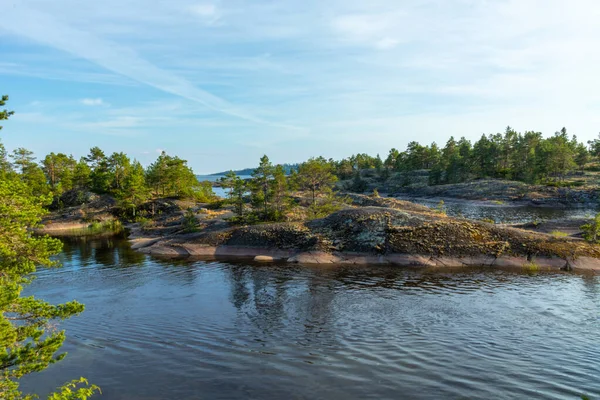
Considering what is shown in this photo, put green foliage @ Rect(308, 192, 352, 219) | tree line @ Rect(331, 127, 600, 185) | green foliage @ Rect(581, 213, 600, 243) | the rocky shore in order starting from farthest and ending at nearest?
tree line @ Rect(331, 127, 600, 185) < green foliage @ Rect(308, 192, 352, 219) < green foliage @ Rect(581, 213, 600, 243) < the rocky shore

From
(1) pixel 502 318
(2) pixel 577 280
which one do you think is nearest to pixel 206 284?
(1) pixel 502 318

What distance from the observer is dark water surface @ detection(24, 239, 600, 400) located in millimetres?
16688

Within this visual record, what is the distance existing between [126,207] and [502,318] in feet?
277

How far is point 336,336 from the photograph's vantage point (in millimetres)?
22156

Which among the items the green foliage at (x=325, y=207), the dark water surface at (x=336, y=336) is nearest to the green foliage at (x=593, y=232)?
the dark water surface at (x=336, y=336)

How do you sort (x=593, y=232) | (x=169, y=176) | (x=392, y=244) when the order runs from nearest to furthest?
1. (x=593, y=232)
2. (x=392, y=244)
3. (x=169, y=176)

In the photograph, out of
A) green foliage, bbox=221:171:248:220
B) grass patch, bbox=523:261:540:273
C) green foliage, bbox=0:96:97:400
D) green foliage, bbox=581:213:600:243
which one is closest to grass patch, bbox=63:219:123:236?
green foliage, bbox=221:171:248:220

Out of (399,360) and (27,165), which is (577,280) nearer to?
(399,360)

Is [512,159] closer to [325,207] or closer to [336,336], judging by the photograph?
[325,207]

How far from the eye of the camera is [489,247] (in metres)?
39.8

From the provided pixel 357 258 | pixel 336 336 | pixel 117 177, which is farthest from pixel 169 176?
pixel 336 336

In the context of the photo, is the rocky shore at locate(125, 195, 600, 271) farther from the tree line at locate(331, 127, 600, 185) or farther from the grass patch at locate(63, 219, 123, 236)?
the tree line at locate(331, 127, 600, 185)

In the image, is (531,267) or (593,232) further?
(593,232)

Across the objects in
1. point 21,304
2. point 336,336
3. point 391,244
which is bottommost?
point 336,336
